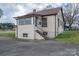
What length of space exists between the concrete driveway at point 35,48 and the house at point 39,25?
0.33ft

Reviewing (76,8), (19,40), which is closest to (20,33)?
(19,40)

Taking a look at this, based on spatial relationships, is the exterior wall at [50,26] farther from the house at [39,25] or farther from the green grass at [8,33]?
the green grass at [8,33]

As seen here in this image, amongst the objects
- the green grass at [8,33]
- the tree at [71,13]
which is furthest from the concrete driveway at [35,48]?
the tree at [71,13]

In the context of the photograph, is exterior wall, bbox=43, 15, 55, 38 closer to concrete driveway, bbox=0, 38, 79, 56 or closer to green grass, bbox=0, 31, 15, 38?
concrete driveway, bbox=0, 38, 79, 56

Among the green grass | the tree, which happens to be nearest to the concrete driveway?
the green grass

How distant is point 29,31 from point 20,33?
140 mm

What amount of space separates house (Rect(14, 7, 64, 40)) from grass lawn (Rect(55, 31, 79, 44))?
0.25ft

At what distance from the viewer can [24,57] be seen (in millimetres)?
10984

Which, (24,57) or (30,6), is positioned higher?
(30,6)

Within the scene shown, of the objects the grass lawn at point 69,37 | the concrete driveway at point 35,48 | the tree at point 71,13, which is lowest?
the concrete driveway at point 35,48

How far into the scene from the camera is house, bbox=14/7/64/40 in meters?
11.0

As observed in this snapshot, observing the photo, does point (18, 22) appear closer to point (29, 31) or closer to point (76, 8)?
point (29, 31)

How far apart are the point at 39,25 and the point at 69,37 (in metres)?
0.49

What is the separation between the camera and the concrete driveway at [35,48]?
36.0 ft
